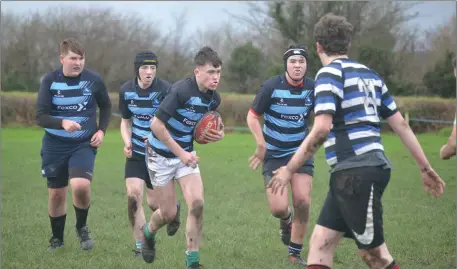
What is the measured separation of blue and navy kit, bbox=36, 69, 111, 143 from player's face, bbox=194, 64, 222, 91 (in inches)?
75.4

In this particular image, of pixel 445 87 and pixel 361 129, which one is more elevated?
pixel 361 129

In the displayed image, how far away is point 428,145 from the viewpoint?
81.0 ft

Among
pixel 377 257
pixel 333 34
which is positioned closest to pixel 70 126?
pixel 333 34

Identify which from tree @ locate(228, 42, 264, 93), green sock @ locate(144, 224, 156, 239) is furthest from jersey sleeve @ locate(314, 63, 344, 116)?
tree @ locate(228, 42, 264, 93)

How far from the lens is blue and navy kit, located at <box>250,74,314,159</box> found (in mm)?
7543

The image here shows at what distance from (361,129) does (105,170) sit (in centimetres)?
1312

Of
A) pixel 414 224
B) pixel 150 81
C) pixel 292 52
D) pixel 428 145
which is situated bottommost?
pixel 428 145

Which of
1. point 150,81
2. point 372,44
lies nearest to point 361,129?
point 150,81

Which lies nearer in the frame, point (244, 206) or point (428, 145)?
point (244, 206)

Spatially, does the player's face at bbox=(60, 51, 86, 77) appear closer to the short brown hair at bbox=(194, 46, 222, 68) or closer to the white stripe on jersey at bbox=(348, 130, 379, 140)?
the short brown hair at bbox=(194, 46, 222, 68)

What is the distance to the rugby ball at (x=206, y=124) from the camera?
6.68 m

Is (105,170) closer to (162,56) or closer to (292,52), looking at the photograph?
(292,52)

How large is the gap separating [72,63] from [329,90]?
399 centimetres

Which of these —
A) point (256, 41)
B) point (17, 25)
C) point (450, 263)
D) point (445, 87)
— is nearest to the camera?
point (450, 263)
